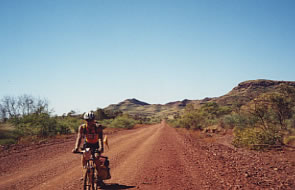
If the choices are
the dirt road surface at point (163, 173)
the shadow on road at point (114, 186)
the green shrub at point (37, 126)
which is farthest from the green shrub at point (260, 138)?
the green shrub at point (37, 126)

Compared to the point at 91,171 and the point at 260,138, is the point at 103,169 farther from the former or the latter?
the point at 260,138

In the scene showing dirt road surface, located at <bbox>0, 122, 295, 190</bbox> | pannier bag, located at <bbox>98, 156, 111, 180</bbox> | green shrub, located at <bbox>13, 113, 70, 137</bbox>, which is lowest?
dirt road surface, located at <bbox>0, 122, 295, 190</bbox>

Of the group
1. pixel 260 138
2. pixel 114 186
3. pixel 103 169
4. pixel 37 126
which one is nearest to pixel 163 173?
pixel 114 186

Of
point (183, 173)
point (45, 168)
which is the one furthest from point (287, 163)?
point (45, 168)

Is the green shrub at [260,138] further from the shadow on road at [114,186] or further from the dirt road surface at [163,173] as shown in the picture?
the shadow on road at [114,186]

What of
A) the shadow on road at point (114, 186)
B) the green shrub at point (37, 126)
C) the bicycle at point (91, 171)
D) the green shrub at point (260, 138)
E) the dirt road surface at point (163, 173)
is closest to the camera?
the bicycle at point (91, 171)

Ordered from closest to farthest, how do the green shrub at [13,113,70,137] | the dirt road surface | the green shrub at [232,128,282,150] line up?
the dirt road surface
the green shrub at [232,128,282,150]
the green shrub at [13,113,70,137]

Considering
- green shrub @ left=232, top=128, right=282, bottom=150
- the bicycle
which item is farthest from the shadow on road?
green shrub @ left=232, top=128, right=282, bottom=150

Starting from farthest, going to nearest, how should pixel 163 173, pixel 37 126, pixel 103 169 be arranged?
pixel 37 126 < pixel 163 173 < pixel 103 169

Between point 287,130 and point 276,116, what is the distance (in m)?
1.21

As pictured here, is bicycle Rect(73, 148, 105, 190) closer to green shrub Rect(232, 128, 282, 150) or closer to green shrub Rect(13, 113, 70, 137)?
green shrub Rect(232, 128, 282, 150)

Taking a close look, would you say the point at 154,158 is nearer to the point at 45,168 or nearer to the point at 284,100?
the point at 45,168

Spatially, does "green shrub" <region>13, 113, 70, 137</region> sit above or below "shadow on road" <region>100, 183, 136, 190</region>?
above

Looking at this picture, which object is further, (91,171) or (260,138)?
(260,138)
